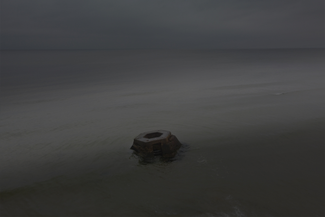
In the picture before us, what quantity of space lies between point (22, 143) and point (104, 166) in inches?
138

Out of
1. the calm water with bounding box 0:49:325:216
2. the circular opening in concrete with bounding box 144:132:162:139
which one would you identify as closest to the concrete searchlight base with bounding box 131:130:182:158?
the circular opening in concrete with bounding box 144:132:162:139

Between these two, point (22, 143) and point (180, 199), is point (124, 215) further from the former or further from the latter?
point (22, 143)

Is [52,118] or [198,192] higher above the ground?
[52,118]

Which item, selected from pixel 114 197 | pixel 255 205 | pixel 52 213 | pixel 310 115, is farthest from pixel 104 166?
pixel 310 115

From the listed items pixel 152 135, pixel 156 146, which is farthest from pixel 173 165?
pixel 152 135

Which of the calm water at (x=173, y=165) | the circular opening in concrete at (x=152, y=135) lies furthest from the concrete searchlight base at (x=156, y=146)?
the calm water at (x=173, y=165)

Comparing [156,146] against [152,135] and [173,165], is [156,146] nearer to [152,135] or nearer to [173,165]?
[152,135]

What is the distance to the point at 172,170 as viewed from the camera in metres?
5.55

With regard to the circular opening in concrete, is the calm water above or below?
below

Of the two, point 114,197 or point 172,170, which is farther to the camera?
point 172,170

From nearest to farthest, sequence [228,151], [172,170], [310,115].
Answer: [172,170] → [228,151] → [310,115]

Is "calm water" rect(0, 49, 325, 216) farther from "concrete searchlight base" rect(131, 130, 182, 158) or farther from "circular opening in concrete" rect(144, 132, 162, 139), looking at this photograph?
"circular opening in concrete" rect(144, 132, 162, 139)

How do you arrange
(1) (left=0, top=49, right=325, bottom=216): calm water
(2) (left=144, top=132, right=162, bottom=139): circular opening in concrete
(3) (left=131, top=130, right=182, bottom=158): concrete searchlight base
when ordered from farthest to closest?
(2) (left=144, top=132, right=162, bottom=139): circular opening in concrete < (3) (left=131, top=130, right=182, bottom=158): concrete searchlight base < (1) (left=0, top=49, right=325, bottom=216): calm water

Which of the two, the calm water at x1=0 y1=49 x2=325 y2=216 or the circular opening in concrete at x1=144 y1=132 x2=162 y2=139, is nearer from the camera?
the calm water at x1=0 y1=49 x2=325 y2=216
